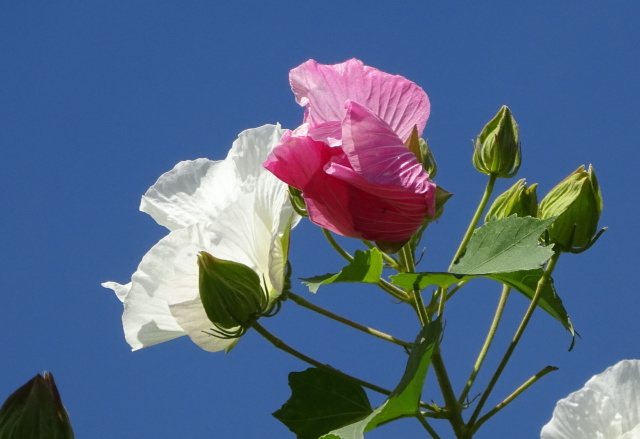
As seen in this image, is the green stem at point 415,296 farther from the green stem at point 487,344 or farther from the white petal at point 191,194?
the white petal at point 191,194

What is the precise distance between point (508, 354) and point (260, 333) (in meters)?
0.36

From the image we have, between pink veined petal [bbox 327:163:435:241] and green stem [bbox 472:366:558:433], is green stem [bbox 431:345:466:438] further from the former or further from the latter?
pink veined petal [bbox 327:163:435:241]

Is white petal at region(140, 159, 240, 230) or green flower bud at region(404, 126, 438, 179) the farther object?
white petal at region(140, 159, 240, 230)

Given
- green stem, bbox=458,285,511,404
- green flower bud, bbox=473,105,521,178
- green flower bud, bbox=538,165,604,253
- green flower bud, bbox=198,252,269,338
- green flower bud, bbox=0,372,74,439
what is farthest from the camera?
green flower bud, bbox=473,105,521,178

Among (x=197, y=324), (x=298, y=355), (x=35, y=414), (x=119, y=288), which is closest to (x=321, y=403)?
(x=298, y=355)

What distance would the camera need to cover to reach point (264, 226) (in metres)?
1.36

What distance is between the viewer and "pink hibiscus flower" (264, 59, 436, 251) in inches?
50.5

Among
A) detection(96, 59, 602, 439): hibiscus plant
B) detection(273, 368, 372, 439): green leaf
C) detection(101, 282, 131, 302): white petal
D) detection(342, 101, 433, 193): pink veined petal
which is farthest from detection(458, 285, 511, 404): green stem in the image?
detection(101, 282, 131, 302): white petal

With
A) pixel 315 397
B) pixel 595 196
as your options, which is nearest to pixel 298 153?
pixel 315 397

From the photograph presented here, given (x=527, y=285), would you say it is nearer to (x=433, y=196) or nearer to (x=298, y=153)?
(x=433, y=196)

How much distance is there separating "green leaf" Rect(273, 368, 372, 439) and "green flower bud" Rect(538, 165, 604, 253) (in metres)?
0.39

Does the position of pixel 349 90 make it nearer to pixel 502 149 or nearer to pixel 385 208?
pixel 385 208

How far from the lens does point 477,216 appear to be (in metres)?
1.55

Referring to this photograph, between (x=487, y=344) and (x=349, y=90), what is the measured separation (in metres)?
0.43
